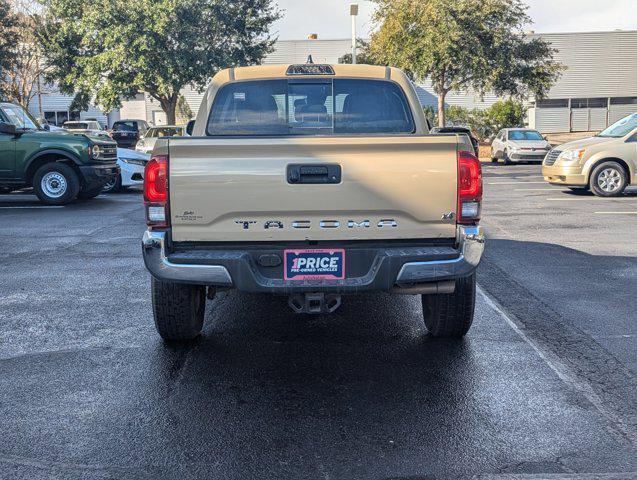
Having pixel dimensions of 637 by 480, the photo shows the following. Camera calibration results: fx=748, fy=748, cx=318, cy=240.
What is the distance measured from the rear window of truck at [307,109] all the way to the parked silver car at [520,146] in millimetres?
23230

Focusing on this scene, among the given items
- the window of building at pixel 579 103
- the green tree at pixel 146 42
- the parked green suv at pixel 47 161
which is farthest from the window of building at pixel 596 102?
the parked green suv at pixel 47 161

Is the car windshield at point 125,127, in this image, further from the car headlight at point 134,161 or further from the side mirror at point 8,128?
the side mirror at point 8,128

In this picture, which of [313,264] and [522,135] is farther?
[522,135]

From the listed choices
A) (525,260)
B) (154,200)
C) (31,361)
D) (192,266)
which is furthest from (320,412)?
(525,260)

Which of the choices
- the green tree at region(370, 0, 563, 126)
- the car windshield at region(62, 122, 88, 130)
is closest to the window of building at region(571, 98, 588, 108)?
the green tree at region(370, 0, 563, 126)

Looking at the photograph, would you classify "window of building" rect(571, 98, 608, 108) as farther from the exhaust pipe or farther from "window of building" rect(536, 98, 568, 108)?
the exhaust pipe

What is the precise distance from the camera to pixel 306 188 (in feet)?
15.0

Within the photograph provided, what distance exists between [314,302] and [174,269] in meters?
0.90

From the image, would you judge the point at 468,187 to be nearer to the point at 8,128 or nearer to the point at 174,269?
the point at 174,269

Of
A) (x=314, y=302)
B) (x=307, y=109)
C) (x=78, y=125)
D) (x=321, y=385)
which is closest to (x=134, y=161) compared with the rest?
(x=307, y=109)

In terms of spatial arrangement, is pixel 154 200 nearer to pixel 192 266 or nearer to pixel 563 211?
pixel 192 266

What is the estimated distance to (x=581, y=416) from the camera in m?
4.10

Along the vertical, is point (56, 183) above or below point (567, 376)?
above

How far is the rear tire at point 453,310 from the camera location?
207 inches
